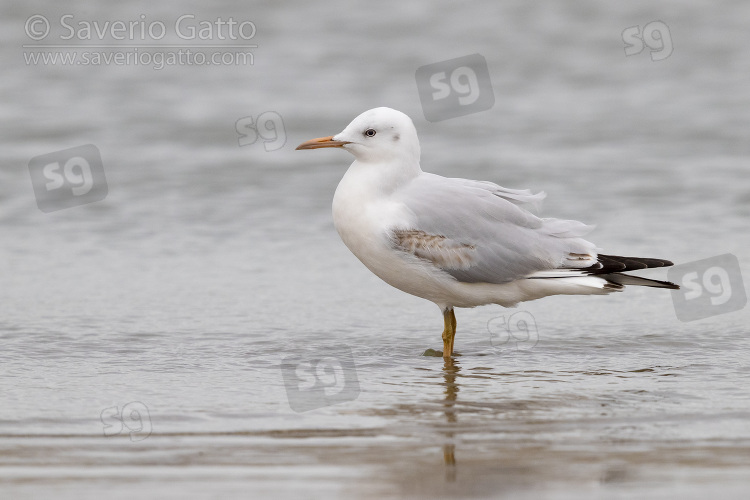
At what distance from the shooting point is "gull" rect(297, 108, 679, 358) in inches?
225

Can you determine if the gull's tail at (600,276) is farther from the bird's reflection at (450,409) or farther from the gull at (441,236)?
the bird's reflection at (450,409)

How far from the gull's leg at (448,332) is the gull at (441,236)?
28 millimetres

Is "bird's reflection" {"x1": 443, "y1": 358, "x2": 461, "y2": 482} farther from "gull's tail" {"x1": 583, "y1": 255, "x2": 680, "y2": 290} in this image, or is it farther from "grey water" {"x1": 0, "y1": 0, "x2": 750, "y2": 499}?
"gull's tail" {"x1": 583, "y1": 255, "x2": 680, "y2": 290}

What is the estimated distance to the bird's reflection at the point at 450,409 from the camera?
160 inches

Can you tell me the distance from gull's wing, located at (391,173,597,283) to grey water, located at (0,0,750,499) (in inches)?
18.0

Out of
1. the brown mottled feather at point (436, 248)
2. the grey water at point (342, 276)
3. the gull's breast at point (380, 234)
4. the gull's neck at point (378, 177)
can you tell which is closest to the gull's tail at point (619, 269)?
the grey water at point (342, 276)

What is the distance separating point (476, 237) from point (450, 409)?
1.15 metres

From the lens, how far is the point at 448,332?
19.8ft

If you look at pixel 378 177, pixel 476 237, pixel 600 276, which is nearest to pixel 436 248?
pixel 476 237

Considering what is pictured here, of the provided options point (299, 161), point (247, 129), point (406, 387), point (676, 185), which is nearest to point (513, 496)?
point (406, 387)

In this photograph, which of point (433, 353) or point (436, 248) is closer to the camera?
point (436, 248)

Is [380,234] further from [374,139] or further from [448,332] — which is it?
[448,332]

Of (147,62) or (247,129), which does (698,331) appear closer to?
(247,129)

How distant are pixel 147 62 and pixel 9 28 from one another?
1930mm
